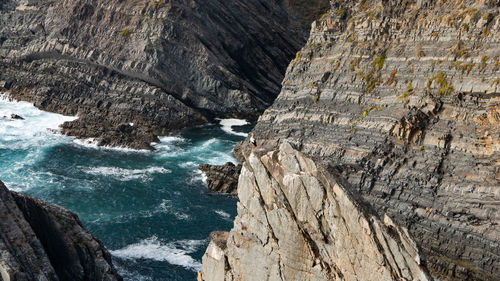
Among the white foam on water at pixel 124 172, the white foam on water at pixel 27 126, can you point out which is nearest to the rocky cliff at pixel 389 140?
the white foam on water at pixel 124 172

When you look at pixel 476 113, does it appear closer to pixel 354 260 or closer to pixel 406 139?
pixel 406 139

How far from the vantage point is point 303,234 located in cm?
1786

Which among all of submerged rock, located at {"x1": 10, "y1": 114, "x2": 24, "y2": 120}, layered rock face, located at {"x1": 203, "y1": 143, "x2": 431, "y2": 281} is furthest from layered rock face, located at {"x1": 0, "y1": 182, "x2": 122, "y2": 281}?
submerged rock, located at {"x1": 10, "y1": 114, "x2": 24, "y2": 120}

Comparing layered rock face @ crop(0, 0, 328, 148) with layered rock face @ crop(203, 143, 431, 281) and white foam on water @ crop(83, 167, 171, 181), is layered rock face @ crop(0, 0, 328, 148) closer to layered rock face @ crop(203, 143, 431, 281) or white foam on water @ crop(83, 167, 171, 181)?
white foam on water @ crop(83, 167, 171, 181)

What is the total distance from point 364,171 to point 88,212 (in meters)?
24.5

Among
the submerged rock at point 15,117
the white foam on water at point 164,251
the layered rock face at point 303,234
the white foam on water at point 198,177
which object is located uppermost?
the submerged rock at point 15,117

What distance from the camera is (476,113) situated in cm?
3781

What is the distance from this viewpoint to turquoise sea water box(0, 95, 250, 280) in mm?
38562

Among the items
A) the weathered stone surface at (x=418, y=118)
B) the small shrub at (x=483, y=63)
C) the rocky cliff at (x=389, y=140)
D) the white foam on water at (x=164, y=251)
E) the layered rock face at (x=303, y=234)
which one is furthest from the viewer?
the small shrub at (x=483, y=63)

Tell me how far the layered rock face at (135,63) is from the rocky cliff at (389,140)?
26.7 metres

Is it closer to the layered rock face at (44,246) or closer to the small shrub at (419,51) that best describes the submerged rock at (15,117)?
the layered rock face at (44,246)

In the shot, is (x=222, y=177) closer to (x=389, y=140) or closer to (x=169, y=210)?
(x=169, y=210)

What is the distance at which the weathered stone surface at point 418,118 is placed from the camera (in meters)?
34.4

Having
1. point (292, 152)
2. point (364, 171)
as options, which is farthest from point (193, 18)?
point (292, 152)
